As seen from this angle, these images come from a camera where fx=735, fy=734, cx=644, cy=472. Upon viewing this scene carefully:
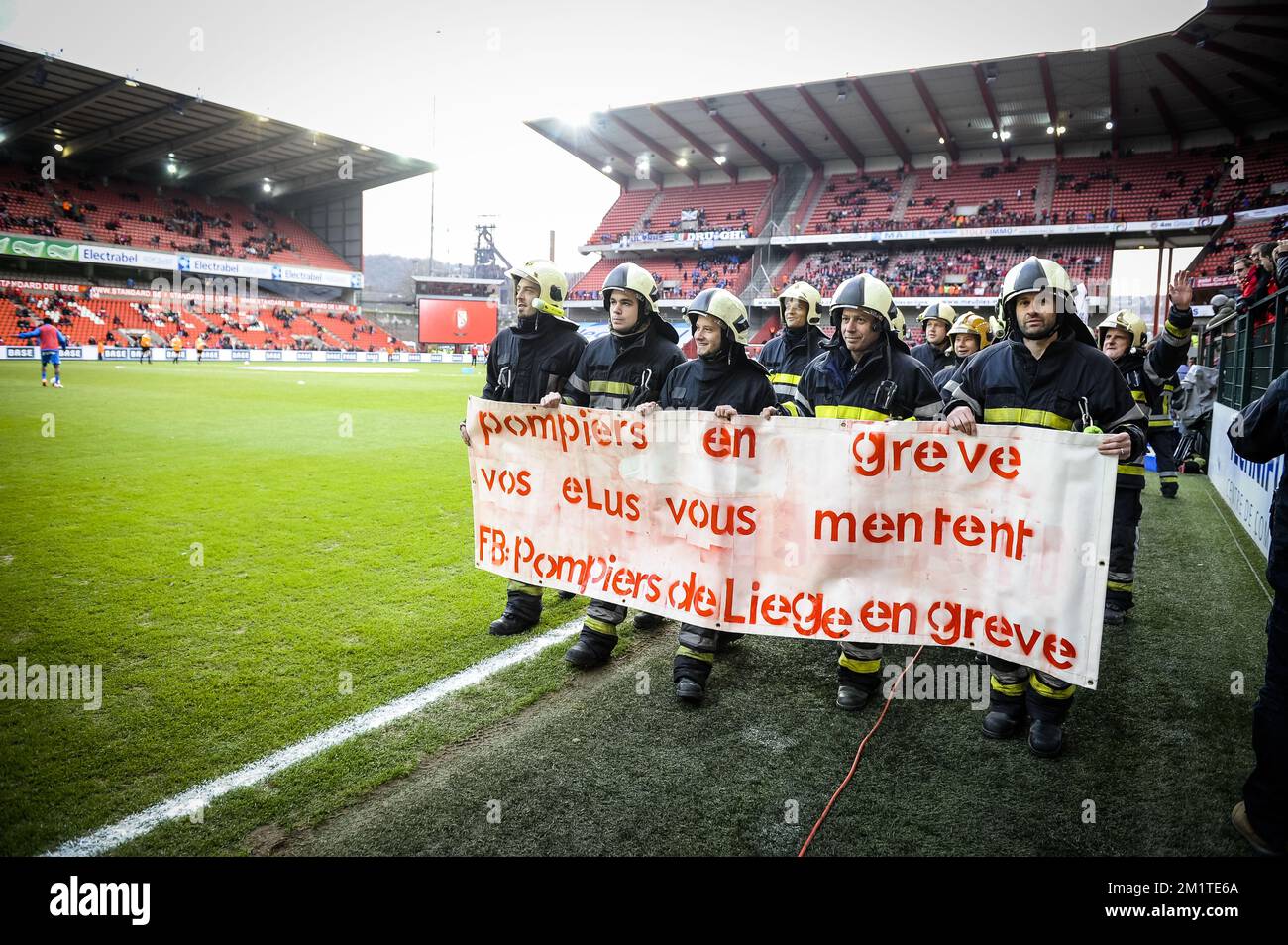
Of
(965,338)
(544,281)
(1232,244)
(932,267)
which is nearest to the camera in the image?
(544,281)

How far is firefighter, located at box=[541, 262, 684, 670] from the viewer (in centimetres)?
452

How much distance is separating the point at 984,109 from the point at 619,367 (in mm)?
42941

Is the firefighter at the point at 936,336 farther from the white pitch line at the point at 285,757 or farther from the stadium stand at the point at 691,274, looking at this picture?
the stadium stand at the point at 691,274

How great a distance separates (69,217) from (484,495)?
185 ft

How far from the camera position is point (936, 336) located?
27.1 feet

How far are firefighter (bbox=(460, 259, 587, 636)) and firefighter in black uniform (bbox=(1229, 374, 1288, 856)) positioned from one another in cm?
367

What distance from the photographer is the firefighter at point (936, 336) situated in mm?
8117

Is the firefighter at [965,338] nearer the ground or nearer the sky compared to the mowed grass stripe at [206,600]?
nearer the sky

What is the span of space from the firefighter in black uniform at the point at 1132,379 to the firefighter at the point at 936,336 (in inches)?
59.1

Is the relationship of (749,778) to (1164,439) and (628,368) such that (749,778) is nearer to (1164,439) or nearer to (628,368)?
(628,368)

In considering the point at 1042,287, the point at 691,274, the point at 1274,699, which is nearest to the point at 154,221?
the point at 691,274

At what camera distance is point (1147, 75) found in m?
32.9

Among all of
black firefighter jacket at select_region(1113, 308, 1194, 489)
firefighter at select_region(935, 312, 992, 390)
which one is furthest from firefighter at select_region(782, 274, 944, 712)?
firefighter at select_region(935, 312, 992, 390)

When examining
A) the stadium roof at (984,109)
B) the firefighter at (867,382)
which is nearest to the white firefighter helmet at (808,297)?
the firefighter at (867,382)
